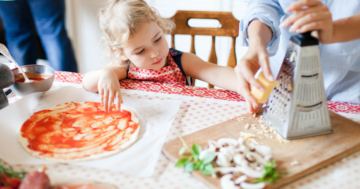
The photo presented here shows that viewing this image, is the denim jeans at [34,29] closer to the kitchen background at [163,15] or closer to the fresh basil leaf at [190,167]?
the kitchen background at [163,15]

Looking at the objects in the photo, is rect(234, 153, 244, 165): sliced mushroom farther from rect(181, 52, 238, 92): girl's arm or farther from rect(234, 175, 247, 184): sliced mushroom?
rect(181, 52, 238, 92): girl's arm

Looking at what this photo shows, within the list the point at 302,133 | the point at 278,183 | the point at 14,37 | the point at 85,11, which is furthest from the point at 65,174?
the point at 85,11

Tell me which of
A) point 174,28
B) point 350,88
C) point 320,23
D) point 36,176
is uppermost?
point 320,23

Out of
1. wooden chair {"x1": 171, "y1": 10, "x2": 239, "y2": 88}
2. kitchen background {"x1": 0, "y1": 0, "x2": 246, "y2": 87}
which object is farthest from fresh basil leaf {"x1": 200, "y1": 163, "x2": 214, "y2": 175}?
kitchen background {"x1": 0, "y1": 0, "x2": 246, "y2": 87}

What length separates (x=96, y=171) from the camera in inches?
30.9

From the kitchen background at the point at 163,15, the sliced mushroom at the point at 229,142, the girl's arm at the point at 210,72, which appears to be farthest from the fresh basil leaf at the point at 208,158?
the kitchen background at the point at 163,15

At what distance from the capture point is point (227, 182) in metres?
0.69

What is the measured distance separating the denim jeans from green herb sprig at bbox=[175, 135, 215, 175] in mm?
2306

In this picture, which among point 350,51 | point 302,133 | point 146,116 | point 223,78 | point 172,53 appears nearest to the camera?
point 302,133

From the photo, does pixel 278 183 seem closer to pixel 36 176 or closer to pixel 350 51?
pixel 36 176

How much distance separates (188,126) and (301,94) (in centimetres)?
42

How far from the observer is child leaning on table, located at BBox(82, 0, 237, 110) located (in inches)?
48.5

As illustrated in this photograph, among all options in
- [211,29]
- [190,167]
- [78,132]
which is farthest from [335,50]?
[78,132]

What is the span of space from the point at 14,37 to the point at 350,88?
2.87 metres
